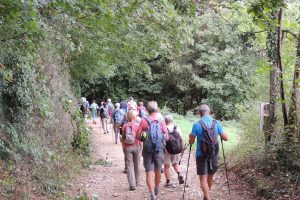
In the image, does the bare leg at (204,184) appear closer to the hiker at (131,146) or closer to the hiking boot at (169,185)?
the hiking boot at (169,185)

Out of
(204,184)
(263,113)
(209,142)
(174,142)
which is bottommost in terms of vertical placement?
(204,184)

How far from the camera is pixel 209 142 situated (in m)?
6.57

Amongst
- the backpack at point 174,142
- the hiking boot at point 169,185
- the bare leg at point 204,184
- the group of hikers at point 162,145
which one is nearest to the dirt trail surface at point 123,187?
the hiking boot at point 169,185

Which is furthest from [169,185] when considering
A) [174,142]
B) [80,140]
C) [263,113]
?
[80,140]

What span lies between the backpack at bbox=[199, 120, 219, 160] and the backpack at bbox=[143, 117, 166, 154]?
1.01 m

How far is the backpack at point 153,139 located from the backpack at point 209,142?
1014 millimetres

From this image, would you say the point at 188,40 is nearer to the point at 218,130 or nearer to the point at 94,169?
the point at 94,169

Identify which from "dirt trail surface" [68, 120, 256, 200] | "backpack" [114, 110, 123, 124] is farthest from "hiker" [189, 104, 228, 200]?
"backpack" [114, 110, 123, 124]

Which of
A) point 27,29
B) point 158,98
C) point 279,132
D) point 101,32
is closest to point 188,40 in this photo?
point 101,32

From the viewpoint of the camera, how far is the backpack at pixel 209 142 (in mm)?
6566

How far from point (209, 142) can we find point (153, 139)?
1197mm

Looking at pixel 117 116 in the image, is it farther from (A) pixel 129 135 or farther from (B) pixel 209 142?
(B) pixel 209 142

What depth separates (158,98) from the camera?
37.1 m

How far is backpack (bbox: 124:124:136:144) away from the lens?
838 centimetres
